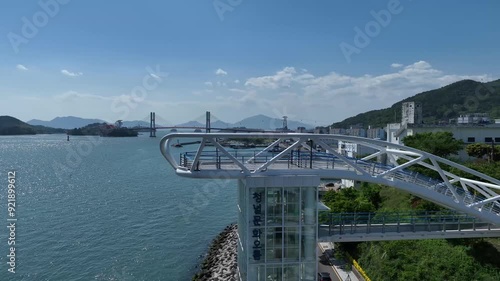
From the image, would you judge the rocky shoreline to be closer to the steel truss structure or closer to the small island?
the steel truss structure

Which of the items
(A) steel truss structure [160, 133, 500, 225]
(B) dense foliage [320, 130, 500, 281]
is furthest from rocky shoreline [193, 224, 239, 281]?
(A) steel truss structure [160, 133, 500, 225]

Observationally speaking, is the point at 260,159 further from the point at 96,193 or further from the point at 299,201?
the point at 96,193

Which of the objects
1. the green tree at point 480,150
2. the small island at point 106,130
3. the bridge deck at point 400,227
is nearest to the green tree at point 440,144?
the green tree at point 480,150

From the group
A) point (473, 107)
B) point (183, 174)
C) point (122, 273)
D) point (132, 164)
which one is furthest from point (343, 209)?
point (473, 107)

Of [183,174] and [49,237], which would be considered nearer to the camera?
[183,174]

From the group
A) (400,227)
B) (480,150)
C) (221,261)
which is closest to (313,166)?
(400,227)

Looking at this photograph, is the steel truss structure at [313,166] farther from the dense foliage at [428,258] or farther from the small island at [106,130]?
the small island at [106,130]
